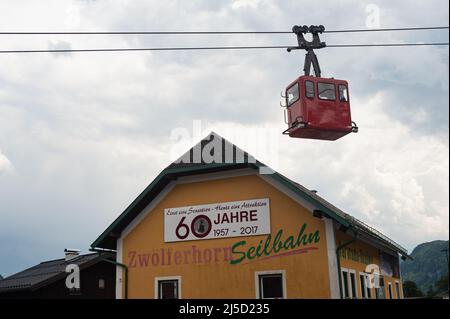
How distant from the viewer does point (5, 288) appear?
1138 inches

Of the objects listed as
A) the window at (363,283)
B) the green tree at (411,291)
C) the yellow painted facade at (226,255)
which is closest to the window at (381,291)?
the yellow painted facade at (226,255)

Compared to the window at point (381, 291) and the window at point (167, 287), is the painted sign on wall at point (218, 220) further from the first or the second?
the window at point (381, 291)

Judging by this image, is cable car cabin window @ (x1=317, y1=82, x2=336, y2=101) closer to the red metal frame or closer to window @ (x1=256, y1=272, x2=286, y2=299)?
the red metal frame

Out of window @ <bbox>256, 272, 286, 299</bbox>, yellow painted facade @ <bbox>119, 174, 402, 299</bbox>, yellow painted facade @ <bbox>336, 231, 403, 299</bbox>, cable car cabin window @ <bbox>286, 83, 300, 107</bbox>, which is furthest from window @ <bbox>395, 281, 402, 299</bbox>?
cable car cabin window @ <bbox>286, 83, 300, 107</bbox>

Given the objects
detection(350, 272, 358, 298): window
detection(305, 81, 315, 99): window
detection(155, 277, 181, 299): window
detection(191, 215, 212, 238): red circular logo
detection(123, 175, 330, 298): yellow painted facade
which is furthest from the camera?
detection(155, 277, 181, 299): window

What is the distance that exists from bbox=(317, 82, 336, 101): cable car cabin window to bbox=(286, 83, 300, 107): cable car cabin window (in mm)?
748

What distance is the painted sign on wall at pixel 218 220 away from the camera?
19781 millimetres

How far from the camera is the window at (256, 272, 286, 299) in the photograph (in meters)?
Result: 19.1

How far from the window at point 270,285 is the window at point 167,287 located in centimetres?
330

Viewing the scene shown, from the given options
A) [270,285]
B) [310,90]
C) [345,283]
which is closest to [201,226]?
[270,285]
